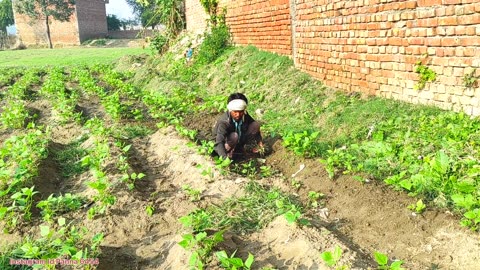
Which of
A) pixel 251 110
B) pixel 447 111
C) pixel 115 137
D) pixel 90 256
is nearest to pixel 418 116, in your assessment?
pixel 447 111

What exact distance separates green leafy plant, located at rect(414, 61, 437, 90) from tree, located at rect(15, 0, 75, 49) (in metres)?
44.7

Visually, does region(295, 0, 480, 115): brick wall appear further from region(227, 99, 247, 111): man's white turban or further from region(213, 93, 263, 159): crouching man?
region(227, 99, 247, 111): man's white turban

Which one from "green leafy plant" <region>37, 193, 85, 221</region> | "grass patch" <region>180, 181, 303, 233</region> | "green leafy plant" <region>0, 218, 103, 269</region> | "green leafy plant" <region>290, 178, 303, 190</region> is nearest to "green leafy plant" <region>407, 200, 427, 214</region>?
"grass patch" <region>180, 181, 303, 233</region>

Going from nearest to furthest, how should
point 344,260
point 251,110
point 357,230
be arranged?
point 344,260
point 357,230
point 251,110

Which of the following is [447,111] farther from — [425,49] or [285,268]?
[285,268]

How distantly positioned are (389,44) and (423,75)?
749 millimetres

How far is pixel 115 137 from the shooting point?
638cm

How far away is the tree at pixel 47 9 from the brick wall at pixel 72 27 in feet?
2.87

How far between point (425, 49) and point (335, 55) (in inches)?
76.6

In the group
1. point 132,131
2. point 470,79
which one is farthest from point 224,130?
point 470,79

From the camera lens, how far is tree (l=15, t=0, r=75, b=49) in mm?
42156

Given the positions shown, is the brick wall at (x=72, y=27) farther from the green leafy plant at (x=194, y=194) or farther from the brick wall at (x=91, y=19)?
the green leafy plant at (x=194, y=194)

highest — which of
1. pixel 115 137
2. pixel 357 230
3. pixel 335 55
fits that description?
pixel 335 55

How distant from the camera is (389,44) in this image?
5.50m
